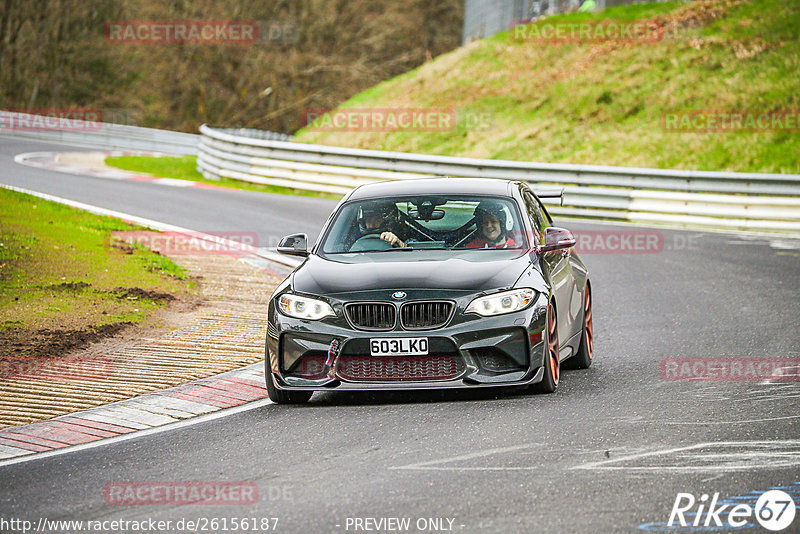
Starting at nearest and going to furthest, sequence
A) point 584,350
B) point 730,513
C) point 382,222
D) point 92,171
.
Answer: point 730,513
point 382,222
point 584,350
point 92,171

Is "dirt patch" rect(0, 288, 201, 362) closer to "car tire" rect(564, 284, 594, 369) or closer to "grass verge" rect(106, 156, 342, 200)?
"car tire" rect(564, 284, 594, 369)

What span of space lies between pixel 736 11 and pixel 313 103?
25.6m

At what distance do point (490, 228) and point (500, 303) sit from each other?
1.25 m

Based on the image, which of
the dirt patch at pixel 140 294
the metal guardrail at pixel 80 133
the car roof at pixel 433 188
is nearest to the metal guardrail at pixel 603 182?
the dirt patch at pixel 140 294

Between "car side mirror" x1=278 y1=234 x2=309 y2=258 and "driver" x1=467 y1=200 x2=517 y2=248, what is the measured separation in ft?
4.15

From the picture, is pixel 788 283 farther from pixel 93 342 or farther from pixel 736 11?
pixel 736 11

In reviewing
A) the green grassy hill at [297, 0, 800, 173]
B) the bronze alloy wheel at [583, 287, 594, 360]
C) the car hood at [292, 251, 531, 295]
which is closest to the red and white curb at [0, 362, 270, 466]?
the car hood at [292, 251, 531, 295]

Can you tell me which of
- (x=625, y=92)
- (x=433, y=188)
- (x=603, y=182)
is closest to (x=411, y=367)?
(x=433, y=188)

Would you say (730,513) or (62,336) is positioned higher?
(730,513)

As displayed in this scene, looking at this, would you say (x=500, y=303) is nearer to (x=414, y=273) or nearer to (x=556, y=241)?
(x=414, y=273)

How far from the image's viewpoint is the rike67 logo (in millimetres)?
Answer: 5141

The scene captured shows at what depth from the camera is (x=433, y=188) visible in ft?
31.0

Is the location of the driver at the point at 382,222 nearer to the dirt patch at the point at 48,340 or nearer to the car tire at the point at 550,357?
the car tire at the point at 550,357

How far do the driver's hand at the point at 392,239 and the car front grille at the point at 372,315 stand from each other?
1196 mm
